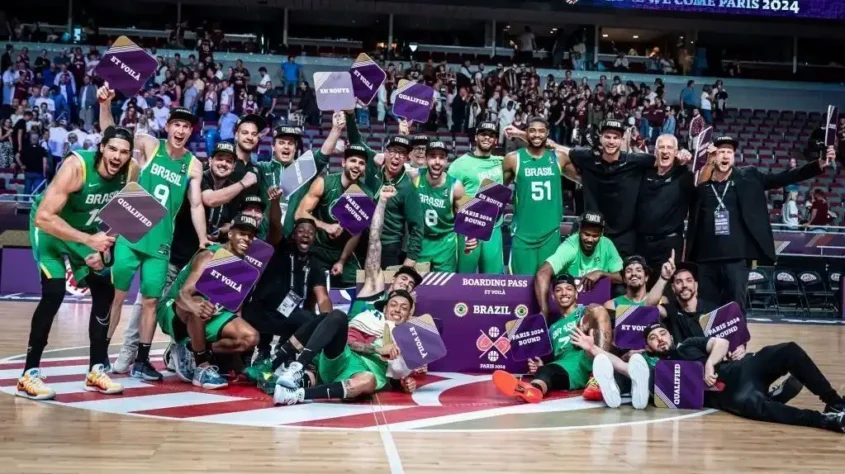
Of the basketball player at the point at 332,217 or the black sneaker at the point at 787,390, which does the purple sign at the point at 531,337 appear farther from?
the black sneaker at the point at 787,390

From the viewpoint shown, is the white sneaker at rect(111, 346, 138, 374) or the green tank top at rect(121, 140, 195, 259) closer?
the green tank top at rect(121, 140, 195, 259)

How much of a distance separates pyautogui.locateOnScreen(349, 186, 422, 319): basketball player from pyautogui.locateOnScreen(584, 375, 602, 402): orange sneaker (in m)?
1.49

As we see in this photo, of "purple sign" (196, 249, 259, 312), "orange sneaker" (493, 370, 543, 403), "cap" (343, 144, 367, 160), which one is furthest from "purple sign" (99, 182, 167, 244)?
"orange sneaker" (493, 370, 543, 403)

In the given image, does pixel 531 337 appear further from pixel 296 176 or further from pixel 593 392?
pixel 296 176

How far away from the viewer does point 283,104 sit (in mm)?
22531

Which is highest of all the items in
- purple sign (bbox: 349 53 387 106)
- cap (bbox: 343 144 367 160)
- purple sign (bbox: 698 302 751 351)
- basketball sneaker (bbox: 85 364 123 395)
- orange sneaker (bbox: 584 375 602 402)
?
purple sign (bbox: 349 53 387 106)

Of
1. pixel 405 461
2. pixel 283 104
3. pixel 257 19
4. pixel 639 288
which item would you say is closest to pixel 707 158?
pixel 639 288

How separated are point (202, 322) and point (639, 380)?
3.01 m

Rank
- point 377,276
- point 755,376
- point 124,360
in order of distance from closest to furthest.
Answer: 1. point 755,376
2. point 124,360
3. point 377,276

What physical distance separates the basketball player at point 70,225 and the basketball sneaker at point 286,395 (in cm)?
107

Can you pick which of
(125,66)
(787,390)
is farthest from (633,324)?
(125,66)

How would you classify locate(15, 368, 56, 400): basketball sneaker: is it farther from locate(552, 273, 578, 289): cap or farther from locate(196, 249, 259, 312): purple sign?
locate(552, 273, 578, 289): cap

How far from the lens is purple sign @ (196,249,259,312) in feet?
20.6

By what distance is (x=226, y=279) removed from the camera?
6.32 metres
